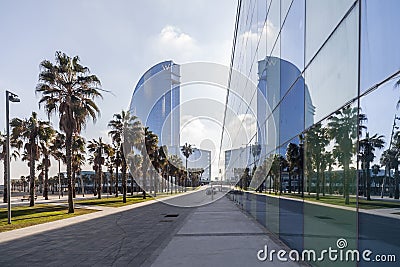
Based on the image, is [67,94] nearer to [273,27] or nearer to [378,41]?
[273,27]

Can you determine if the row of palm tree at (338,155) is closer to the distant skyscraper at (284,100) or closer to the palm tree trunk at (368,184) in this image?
the palm tree trunk at (368,184)

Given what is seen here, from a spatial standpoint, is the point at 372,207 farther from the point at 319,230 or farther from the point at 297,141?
the point at 297,141

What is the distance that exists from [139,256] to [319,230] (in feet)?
18.1

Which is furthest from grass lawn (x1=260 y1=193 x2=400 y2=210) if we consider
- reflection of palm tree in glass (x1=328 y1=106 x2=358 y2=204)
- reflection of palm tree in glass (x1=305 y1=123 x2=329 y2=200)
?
reflection of palm tree in glass (x1=305 y1=123 x2=329 y2=200)

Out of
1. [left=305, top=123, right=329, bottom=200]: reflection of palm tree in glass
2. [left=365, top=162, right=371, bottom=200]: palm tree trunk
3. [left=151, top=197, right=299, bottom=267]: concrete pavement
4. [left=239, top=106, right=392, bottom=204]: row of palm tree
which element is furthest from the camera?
[left=151, top=197, right=299, bottom=267]: concrete pavement

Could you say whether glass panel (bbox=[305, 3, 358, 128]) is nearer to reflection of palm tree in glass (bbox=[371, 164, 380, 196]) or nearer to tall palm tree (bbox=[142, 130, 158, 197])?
reflection of palm tree in glass (bbox=[371, 164, 380, 196])

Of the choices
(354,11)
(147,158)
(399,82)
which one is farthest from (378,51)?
(147,158)

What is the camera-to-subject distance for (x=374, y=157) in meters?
5.04

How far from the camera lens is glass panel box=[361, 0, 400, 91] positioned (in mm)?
4254

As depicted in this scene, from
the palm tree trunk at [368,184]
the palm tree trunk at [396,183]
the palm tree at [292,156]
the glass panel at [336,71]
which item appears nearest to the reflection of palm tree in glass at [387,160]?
the palm tree trunk at [396,183]

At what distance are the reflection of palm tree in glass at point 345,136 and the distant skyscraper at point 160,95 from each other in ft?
82.6
